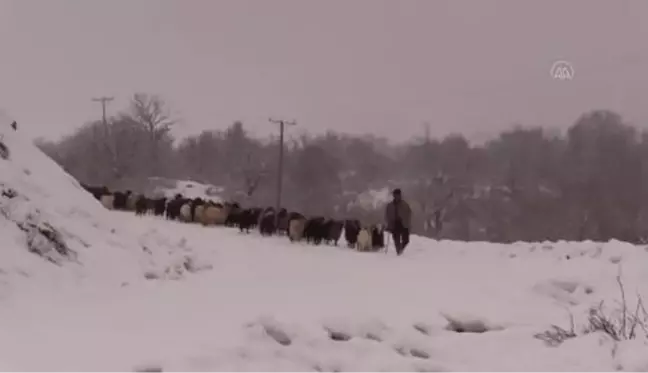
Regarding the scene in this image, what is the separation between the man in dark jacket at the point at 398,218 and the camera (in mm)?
16859

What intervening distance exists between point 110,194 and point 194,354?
25.2 m

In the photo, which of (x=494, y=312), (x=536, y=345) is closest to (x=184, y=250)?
(x=494, y=312)

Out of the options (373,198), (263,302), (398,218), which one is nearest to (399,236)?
(398,218)

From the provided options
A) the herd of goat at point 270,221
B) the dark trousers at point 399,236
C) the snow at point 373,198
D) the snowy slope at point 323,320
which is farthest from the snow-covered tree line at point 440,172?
the snowy slope at point 323,320

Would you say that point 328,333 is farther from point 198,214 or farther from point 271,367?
point 198,214

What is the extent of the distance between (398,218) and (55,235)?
28.2 feet

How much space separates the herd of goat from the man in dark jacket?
122 cm

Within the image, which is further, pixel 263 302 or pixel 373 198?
pixel 373 198

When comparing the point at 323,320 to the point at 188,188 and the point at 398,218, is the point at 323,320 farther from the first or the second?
the point at 188,188

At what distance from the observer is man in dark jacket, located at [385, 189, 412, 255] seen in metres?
16.9

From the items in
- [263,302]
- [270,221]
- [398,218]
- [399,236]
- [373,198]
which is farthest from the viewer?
[373,198]

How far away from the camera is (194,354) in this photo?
19.2 feet

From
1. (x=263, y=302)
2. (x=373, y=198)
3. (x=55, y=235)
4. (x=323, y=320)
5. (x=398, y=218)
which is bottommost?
(x=373, y=198)

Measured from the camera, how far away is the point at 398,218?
55.8ft
